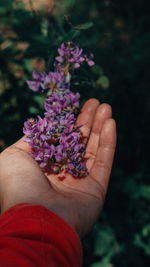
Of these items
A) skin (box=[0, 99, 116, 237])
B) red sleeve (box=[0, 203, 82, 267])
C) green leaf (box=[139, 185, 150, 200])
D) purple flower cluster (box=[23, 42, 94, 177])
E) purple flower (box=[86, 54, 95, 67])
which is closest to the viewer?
red sleeve (box=[0, 203, 82, 267])

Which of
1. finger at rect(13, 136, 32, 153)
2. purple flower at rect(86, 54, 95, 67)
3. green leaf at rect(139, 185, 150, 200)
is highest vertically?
purple flower at rect(86, 54, 95, 67)

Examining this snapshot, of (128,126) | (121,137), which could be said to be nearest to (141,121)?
(128,126)

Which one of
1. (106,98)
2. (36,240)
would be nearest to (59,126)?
(36,240)

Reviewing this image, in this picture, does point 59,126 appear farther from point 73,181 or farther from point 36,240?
point 36,240

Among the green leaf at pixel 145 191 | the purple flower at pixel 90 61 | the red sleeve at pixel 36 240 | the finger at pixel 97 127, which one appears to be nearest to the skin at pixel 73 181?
the finger at pixel 97 127

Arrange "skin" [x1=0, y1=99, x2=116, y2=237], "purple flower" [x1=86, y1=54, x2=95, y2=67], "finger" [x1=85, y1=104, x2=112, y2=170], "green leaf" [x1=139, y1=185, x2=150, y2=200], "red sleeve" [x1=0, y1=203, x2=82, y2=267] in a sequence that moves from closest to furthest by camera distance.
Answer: "red sleeve" [x1=0, y1=203, x2=82, y2=267]
"skin" [x1=0, y1=99, x2=116, y2=237]
"purple flower" [x1=86, y1=54, x2=95, y2=67]
"finger" [x1=85, y1=104, x2=112, y2=170]
"green leaf" [x1=139, y1=185, x2=150, y2=200]

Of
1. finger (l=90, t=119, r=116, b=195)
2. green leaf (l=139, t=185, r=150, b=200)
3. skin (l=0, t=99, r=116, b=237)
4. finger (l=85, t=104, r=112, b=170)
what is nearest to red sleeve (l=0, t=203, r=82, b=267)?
skin (l=0, t=99, r=116, b=237)

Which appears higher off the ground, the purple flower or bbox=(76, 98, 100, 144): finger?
the purple flower

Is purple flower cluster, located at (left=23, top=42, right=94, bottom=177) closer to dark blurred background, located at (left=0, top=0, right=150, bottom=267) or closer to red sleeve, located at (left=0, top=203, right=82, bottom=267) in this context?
dark blurred background, located at (left=0, top=0, right=150, bottom=267)
